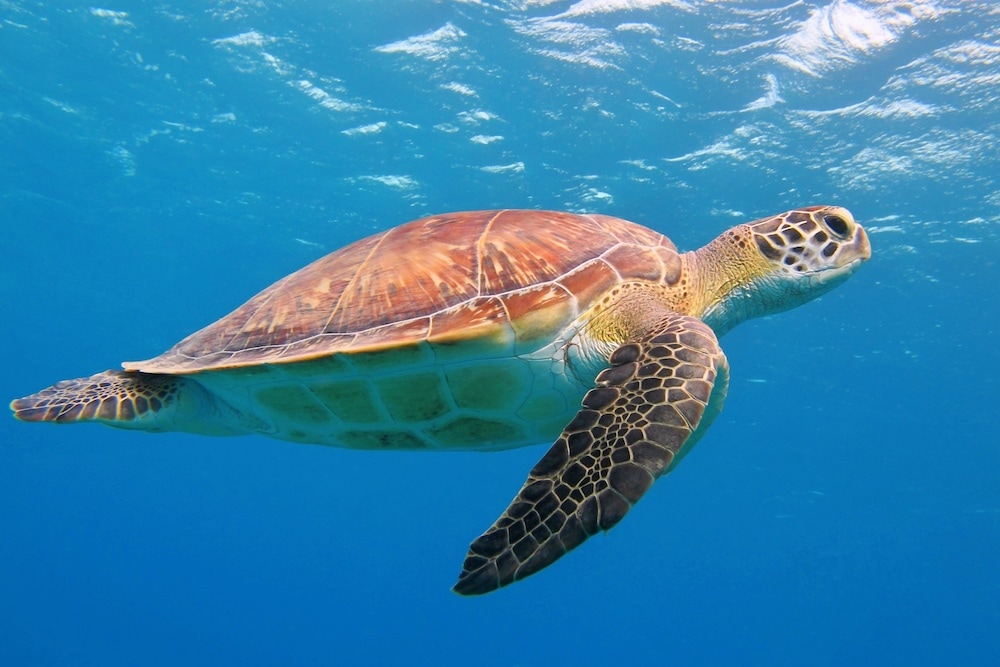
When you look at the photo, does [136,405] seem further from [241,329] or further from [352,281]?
[352,281]

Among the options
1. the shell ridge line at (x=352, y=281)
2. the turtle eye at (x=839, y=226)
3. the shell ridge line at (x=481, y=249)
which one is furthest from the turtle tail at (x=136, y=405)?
the turtle eye at (x=839, y=226)

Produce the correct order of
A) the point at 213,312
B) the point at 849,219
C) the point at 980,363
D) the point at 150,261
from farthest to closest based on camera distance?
the point at 213,312, the point at 150,261, the point at 980,363, the point at 849,219

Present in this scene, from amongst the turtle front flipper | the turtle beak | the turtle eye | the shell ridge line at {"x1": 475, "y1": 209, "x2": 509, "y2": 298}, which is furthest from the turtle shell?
the turtle beak

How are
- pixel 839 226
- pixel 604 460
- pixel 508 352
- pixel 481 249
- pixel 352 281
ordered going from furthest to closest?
pixel 839 226 → pixel 352 281 → pixel 481 249 → pixel 508 352 → pixel 604 460

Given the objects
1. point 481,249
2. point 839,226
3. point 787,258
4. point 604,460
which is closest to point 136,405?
point 481,249

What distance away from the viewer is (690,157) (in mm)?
14125

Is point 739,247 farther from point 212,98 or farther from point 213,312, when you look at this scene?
point 213,312

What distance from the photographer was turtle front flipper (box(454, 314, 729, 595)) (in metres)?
2.33

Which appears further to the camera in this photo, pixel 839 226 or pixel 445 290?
pixel 839 226

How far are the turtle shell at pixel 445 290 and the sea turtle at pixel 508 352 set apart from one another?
0.01 meters

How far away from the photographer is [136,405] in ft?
14.5

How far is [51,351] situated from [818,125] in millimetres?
54036

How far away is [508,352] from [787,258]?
7.35ft

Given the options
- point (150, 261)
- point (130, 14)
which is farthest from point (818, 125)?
point (150, 261)
